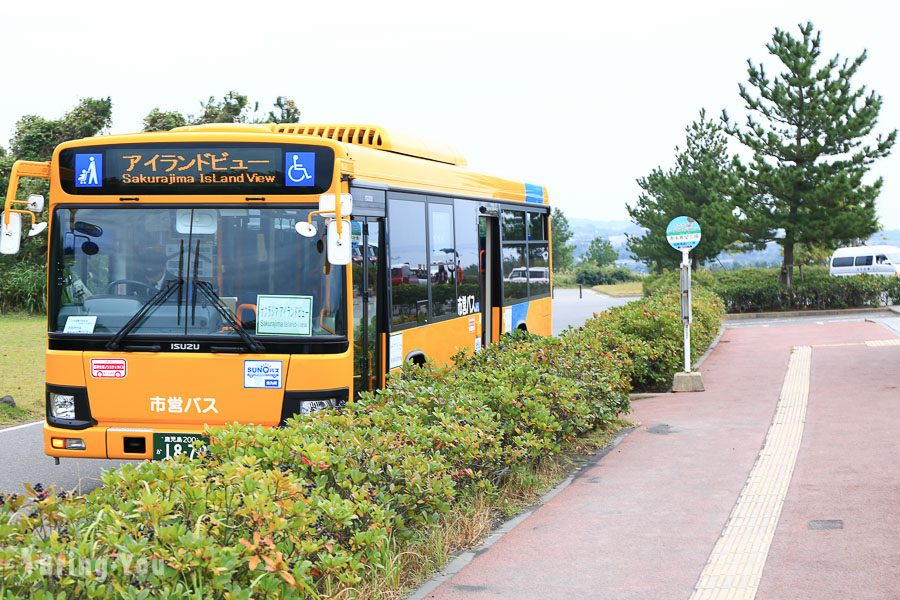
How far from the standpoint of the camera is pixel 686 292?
14.9 metres

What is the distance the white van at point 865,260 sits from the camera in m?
48.4

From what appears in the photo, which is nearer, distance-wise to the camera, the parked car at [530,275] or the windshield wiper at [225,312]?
the windshield wiper at [225,312]

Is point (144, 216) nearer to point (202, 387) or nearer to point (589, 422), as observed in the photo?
point (202, 387)

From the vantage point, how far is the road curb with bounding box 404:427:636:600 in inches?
228

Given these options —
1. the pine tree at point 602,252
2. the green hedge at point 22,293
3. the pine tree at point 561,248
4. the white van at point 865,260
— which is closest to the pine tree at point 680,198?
the white van at point 865,260

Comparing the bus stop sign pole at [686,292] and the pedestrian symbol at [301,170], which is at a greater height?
the pedestrian symbol at [301,170]

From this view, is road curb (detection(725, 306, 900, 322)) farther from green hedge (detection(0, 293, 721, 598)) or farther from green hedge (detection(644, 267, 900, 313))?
green hedge (detection(0, 293, 721, 598))

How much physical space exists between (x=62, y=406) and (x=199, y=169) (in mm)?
2113

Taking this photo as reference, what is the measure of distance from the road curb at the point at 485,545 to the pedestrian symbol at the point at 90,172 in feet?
13.4

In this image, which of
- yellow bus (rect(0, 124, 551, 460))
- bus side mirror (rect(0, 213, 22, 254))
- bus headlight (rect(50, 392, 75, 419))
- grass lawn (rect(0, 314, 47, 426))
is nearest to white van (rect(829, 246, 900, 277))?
grass lawn (rect(0, 314, 47, 426))

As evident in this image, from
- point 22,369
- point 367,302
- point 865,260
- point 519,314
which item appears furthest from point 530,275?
point 865,260

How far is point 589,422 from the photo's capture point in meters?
10.5

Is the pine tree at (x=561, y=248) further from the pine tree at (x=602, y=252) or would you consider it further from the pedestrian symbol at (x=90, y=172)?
the pedestrian symbol at (x=90, y=172)

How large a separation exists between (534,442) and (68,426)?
3.59 meters
